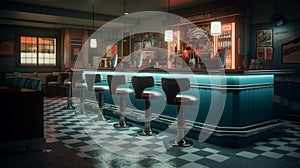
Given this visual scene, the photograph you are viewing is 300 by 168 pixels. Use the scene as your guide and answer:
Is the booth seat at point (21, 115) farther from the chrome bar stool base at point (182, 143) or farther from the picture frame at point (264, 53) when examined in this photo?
the picture frame at point (264, 53)

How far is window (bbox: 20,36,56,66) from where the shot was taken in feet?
37.6

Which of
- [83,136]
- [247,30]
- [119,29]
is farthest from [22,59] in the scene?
[247,30]

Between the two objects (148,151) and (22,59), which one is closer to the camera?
(148,151)

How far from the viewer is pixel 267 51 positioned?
6.50 metres

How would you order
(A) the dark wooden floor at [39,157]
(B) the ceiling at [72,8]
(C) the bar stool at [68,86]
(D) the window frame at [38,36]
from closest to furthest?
(A) the dark wooden floor at [39,157], (C) the bar stool at [68,86], (B) the ceiling at [72,8], (D) the window frame at [38,36]

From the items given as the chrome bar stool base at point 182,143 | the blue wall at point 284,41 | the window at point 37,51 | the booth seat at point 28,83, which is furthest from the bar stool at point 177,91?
the window at point 37,51

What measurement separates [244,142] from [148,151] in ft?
4.70

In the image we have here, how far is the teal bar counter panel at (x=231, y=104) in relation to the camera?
3959 mm

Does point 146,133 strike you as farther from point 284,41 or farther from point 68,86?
point 284,41

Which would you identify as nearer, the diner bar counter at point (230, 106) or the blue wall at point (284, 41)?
the diner bar counter at point (230, 106)

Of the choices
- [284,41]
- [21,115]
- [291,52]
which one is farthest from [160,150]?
[284,41]

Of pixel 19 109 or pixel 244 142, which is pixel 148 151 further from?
pixel 19 109

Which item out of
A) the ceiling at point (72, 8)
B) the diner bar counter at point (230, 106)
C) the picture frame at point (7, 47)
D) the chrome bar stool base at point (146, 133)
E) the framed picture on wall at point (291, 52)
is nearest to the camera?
the diner bar counter at point (230, 106)

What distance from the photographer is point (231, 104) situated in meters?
3.98
